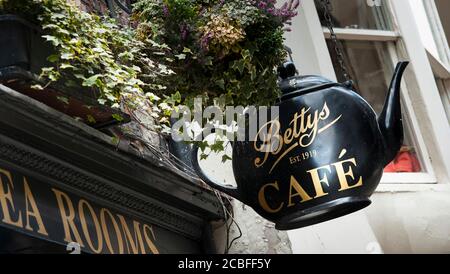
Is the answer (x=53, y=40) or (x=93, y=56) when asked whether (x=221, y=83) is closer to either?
(x=93, y=56)

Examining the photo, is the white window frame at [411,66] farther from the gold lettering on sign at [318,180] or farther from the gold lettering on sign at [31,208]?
the gold lettering on sign at [31,208]

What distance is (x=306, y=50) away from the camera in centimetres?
495

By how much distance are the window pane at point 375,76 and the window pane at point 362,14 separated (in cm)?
15

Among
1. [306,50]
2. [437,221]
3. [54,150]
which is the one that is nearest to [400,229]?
[437,221]

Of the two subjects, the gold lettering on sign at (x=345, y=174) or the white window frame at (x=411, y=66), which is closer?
the gold lettering on sign at (x=345, y=174)

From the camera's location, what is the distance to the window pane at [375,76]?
5.47 m

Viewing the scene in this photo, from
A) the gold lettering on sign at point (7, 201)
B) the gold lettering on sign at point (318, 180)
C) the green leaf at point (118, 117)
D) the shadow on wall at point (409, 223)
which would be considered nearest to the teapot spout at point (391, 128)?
the gold lettering on sign at point (318, 180)

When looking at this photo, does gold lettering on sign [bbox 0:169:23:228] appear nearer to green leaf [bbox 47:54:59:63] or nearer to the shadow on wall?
green leaf [bbox 47:54:59:63]

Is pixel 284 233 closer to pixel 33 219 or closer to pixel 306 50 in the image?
pixel 306 50

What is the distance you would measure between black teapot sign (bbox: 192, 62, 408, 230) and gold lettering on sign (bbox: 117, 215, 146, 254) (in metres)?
0.64

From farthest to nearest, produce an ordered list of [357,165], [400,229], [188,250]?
1. [400,229]
2. [188,250]
3. [357,165]

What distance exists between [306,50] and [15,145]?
2.43 metres

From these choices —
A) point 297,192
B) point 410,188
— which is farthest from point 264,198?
point 410,188

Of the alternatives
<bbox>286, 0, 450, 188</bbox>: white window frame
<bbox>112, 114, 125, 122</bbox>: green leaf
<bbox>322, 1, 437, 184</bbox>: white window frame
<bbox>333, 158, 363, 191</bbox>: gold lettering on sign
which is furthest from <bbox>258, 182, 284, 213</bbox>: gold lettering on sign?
<bbox>322, 1, 437, 184</bbox>: white window frame
